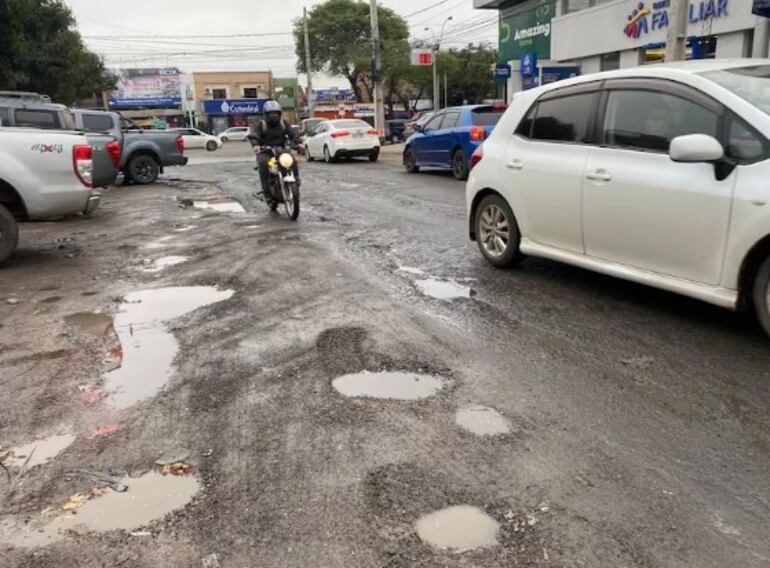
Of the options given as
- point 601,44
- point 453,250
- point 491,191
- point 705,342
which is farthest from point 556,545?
point 601,44

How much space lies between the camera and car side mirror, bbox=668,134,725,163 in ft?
14.2

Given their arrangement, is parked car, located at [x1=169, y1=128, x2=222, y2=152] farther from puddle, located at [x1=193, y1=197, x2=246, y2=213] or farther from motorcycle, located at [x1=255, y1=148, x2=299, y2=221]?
motorcycle, located at [x1=255, y1=148, x2=299, y2=221]

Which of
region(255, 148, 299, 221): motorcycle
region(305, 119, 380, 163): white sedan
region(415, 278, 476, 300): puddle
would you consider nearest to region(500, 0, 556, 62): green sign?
region(305, 119, 380, 163): white sedan

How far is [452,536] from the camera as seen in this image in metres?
2.63

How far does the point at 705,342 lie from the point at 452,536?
275 cm

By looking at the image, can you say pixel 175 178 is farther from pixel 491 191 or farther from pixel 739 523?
pixel 739 523

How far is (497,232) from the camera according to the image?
6.72 meters

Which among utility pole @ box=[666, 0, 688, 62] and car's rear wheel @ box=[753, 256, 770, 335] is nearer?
car's rear wheel @ box=[753, 256, 770, 335]

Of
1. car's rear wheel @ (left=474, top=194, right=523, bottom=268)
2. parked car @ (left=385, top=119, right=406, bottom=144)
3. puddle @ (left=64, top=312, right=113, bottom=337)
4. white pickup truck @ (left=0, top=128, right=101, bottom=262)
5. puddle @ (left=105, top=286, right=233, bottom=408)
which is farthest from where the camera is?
parked car @ (left=385, top=119, right=406, bottom=144)

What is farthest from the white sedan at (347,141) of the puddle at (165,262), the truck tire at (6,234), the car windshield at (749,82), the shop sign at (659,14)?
the car windshield at (749,82)

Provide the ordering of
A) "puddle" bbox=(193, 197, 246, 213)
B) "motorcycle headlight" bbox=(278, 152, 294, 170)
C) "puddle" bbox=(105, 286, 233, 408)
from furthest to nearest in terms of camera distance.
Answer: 1. "puddle" bbox=(193, 197, 246, 213)
2. "motorcycle headlight" bbox=(278, 152, 294, 170)
3. "puddle" bbox=(105, 286, 233, 408)

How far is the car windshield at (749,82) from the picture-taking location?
4461mm

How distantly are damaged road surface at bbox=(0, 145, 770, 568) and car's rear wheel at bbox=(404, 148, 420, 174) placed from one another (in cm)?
1127

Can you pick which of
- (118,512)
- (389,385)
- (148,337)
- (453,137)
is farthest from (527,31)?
(118,512)
